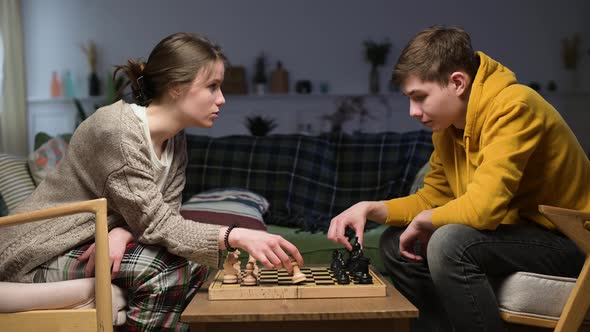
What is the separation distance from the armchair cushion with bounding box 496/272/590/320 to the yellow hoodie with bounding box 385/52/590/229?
6.7 inches

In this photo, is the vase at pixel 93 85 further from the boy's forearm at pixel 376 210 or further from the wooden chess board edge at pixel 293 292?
the wooden chess board edge at pixel 293 292

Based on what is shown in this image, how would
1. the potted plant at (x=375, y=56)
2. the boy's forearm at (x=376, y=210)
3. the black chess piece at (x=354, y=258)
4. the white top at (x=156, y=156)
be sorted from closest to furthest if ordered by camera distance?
the black chess piece at (x=354, y=258)
the white top at (x=156, y=156)
the boy's forearm at (x=376, y=210)
the potted plant at (x=375, y=56)

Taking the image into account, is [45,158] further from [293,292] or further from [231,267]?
[293,292]

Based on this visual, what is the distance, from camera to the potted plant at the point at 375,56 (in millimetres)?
5672

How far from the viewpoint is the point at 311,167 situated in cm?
363

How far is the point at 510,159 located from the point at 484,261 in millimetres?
273

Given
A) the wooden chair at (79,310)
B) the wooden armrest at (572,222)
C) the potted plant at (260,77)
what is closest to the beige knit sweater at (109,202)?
the wooden chair at (79,310)

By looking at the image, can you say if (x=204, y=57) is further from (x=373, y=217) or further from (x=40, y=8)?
(x=40, y=8)

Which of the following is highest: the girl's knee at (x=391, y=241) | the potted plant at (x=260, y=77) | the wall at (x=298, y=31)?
the wall at (x=298, y=31)

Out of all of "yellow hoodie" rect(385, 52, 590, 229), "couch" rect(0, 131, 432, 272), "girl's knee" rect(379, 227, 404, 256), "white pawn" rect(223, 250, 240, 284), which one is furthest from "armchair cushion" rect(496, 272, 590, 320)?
"couch" rect(0, 131, 432, 272)

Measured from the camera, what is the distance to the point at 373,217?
213 centimetres

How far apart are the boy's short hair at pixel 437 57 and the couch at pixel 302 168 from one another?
1537 mm

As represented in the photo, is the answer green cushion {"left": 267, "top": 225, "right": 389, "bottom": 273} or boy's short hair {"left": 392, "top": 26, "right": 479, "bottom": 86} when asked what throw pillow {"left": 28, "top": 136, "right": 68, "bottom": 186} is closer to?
green cushion {"left": 267, "top": 225, "right": 389, "bottom": 273}

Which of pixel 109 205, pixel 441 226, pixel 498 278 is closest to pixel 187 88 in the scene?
pixel 109 205
